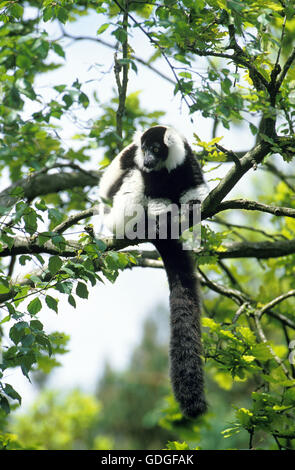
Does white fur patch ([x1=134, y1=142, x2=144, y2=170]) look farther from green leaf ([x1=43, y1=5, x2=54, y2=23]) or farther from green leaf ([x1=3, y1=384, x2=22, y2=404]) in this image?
green leaf ([x1=3, y1=384, x2=22, y2=404])

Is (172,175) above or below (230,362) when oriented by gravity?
above

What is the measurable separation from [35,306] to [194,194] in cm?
234

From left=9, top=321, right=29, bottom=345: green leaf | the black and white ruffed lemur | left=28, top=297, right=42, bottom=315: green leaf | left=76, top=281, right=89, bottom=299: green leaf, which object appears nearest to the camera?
left=9, top=321, right=29, bottom=345: green leaf

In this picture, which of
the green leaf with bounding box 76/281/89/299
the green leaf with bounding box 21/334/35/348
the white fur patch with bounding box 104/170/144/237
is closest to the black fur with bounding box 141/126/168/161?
the white fur patch with bounding box 104/170/144/237

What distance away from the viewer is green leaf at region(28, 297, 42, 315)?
112 inches

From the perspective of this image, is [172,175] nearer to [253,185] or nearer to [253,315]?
[253,315]

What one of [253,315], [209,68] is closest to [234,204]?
[209,68]

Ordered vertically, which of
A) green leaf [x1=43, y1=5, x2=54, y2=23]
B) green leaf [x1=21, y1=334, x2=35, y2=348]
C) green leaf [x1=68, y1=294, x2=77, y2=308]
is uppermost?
green leaf [x1=43, y1=5, x2=54, y2=23]

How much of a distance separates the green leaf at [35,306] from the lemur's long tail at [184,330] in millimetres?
1237

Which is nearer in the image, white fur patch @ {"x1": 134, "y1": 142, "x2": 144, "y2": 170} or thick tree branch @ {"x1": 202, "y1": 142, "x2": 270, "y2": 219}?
thick tree branch @ {"x1": 202, "y1": 142, "x2": 270, "y2": 219}

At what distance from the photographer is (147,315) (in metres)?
27.8

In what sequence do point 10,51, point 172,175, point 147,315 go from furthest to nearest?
point 147,315 < point 172,175 < point 10,51

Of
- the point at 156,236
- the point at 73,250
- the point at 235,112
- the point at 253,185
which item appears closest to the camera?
the point at 235,112

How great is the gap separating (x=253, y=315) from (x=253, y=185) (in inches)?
318
